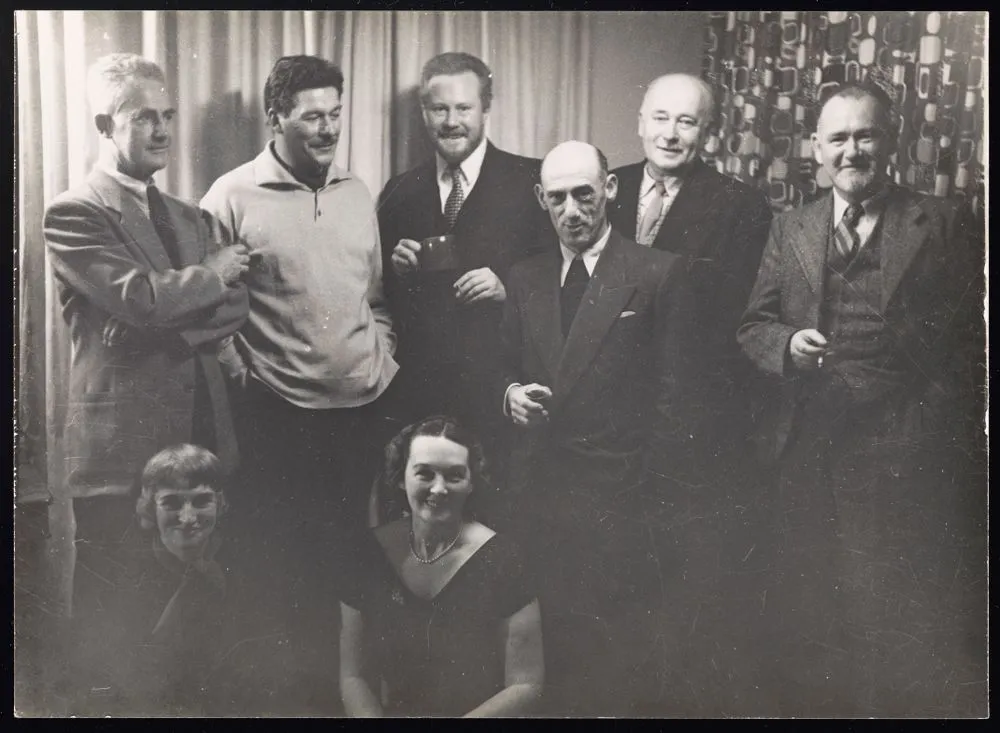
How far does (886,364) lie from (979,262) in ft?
1.43

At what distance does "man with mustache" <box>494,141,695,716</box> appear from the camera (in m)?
2.83

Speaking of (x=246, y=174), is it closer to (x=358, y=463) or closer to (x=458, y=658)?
(x=358, y=463)

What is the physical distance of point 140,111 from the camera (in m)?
2.86

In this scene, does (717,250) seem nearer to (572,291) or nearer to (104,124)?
(572,291)

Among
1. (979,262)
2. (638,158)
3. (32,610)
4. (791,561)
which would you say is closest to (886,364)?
(979,262)

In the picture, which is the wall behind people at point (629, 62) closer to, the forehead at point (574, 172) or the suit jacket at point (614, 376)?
the forehead at point (574, 172)

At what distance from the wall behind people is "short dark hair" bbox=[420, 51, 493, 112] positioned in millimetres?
328

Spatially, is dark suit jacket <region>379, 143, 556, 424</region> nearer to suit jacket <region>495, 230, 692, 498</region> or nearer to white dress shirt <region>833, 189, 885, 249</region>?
suit jacket <region>495, 230, 692, 498</region>

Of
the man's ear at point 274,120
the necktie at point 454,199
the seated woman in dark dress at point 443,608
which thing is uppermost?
the man's ear at point 274,120

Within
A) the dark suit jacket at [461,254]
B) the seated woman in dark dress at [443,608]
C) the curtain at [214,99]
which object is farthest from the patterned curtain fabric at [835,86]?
the seated woman in dark dress at [443,608]

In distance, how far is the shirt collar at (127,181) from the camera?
113 inches

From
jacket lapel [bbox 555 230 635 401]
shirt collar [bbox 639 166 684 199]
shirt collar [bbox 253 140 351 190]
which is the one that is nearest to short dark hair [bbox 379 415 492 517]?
jacket lapel [bbox 555 230 635 401]

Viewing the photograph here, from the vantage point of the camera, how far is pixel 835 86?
2887 millimetres

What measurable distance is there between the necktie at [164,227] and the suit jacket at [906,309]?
1759 mm
